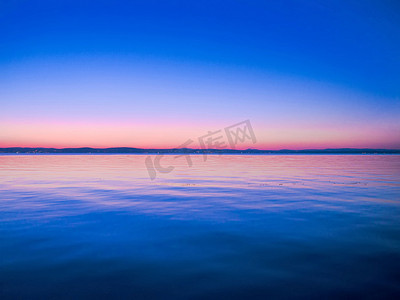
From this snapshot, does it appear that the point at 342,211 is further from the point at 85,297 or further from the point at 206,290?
the point at 85,297

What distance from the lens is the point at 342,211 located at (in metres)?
10.4

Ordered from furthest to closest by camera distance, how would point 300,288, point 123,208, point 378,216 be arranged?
point 123,208 → point 378,216 → point 300,288

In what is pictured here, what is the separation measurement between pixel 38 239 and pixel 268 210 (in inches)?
324

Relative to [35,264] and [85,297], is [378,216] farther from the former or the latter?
[35,264]

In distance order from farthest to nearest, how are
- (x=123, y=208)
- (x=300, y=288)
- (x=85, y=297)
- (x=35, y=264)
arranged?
(x=123, y=208) → (x=35, y=264) → (x=300, y=288) → (x=85, y=297)

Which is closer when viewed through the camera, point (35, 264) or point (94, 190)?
point (35, 264)

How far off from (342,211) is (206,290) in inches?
323

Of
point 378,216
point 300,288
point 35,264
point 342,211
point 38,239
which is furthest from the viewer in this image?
point 342,211

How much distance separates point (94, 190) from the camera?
1586 centimetres

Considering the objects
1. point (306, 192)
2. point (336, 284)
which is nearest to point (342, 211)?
point (306, 192)

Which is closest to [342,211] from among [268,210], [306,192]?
[268,210]

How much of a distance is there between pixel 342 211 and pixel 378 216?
1.23m

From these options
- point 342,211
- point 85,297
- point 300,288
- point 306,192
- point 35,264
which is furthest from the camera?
point 306,192

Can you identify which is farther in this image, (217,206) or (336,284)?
(217,206)
